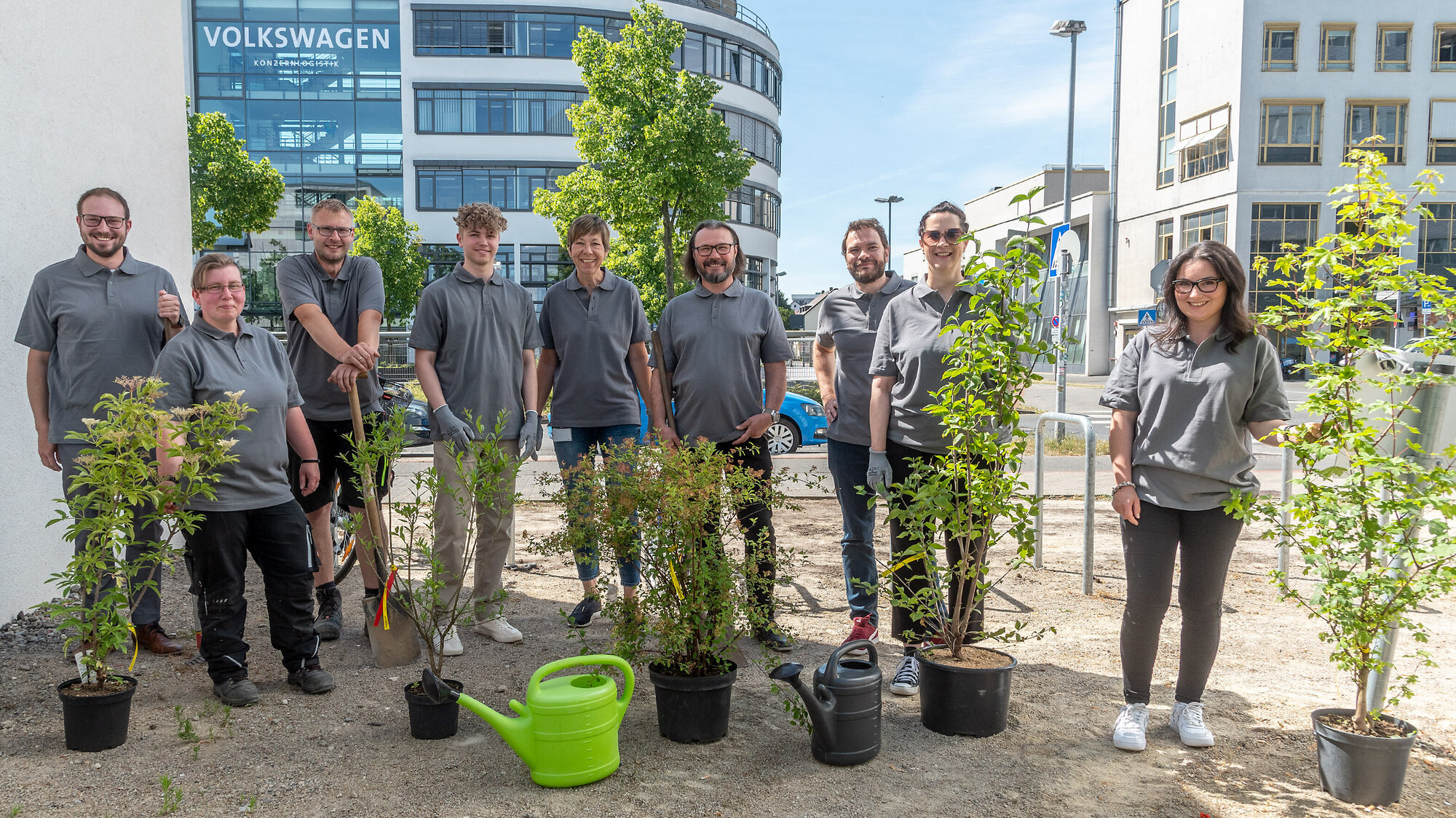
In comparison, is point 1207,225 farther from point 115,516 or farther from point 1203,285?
point 115,516

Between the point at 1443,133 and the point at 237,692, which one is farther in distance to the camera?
the point at 1443,133

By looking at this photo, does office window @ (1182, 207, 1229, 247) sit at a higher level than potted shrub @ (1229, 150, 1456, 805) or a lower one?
higher

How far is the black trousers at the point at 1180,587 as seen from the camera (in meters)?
3.45

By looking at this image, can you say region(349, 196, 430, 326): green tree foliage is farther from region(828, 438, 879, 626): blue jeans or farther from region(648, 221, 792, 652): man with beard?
region(828, 438, 879, 626): blue jeans

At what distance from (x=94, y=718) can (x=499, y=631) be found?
1.86 meters

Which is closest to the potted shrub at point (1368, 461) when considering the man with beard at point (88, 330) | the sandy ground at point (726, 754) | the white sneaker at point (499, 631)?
the sandy ground at point (726, 754)

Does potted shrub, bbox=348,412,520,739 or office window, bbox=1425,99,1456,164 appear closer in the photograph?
potted shrub, bbox=348,412,520,739

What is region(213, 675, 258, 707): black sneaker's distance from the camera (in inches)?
155

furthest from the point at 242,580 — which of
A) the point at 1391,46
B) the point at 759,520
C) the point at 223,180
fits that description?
the point at 1391,46

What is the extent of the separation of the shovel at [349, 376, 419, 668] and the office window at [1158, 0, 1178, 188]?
44.3 metres

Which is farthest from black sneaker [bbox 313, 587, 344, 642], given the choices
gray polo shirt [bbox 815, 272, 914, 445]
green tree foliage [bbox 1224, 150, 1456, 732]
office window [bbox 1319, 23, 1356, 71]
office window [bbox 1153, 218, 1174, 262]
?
office window [bbox 1319, 23, 1356, 71]

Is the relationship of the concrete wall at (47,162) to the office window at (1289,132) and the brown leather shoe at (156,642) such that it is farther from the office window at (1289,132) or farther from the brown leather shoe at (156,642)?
the office window at (1289,132)

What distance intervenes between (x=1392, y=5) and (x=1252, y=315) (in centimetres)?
4510

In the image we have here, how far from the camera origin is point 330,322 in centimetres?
475
